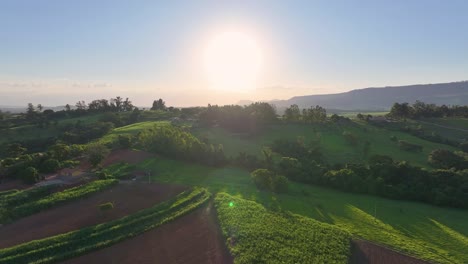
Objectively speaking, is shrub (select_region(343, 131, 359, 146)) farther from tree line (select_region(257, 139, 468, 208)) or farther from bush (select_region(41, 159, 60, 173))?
bush (select_region(41, 159, 60, 173))

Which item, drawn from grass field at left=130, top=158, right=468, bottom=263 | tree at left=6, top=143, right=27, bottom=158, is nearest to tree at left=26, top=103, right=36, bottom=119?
tree at left=6, top=143, right=27, bottom=158

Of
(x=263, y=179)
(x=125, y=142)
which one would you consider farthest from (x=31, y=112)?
(x=263, y=179)

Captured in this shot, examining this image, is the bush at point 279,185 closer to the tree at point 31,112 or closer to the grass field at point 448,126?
the grass field at point 448,126

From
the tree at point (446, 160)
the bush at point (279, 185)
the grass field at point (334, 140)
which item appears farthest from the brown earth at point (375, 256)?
the tree at point (446, 160)

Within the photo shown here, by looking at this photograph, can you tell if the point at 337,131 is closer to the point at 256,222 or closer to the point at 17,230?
the point at 256,222

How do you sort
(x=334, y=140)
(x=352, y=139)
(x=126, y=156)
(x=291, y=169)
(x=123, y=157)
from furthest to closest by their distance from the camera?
1. (x=334, y=140)
2. (x=352, y=139)
3. (x=126, y=156)
4. (x=123, y=157)
5. (x=291, y=169)

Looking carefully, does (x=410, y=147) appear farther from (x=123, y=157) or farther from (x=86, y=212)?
(x=86, y=212)
